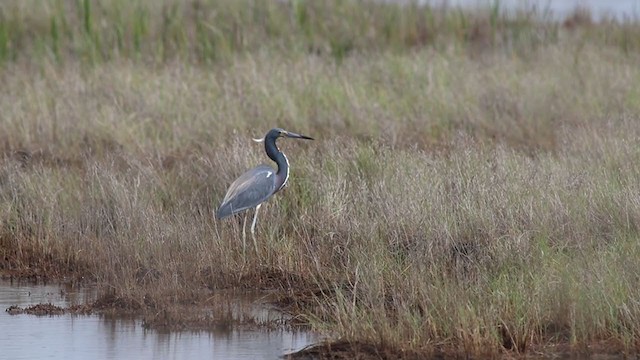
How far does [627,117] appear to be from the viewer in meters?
11.9

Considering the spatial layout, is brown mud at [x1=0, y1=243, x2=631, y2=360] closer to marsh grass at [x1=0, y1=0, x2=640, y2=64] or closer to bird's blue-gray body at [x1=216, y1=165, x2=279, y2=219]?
bird's blue-gray body at [x1=216, y1=165, x2=279, y2=219]

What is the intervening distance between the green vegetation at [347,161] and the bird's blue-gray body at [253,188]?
0.17m

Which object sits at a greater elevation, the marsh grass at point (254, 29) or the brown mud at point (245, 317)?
the marsh grass at point (254, 29)

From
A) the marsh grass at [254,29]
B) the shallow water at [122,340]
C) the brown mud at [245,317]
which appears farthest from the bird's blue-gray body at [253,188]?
the marsh grass at [254,29]

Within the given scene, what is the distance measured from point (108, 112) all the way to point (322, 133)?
6.53 ft

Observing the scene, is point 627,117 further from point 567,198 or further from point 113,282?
point 113,282

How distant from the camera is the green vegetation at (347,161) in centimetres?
695

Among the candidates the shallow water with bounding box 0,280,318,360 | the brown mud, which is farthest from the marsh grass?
the shallow water with bounding box 0,280,318,360

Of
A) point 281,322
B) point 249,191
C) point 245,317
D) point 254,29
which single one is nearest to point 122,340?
point 245,317

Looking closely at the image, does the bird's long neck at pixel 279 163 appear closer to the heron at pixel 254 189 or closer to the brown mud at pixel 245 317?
the heron at pixel 254 189

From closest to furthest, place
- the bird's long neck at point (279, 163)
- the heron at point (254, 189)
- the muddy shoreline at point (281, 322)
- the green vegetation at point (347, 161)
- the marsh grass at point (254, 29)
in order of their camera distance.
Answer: the muddy shoreline at point (281, 322), the green vegetation at point (347, 161), the heron at point (254, 189), the bird's long neck at point (279, 163), the marsh grass at point (254, 29)

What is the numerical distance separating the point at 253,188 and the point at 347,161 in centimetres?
132

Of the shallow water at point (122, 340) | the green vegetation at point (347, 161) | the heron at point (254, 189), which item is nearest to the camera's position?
the shallow water at point (122, 340)

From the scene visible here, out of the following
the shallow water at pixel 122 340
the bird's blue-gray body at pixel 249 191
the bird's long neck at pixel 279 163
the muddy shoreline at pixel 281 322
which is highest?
the bird's long neck at pixel 279 163
